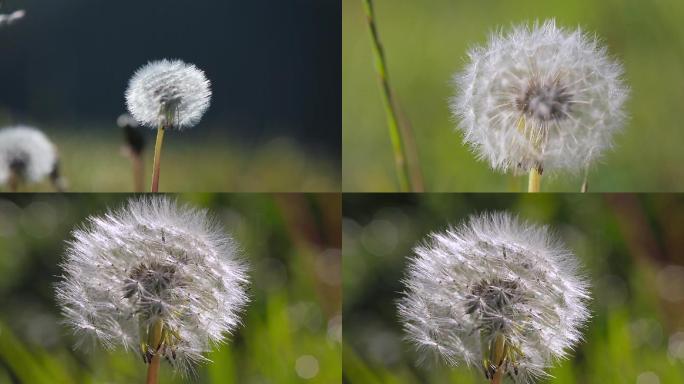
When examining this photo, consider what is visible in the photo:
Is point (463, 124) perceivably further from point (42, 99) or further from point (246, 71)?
point (42, 99)

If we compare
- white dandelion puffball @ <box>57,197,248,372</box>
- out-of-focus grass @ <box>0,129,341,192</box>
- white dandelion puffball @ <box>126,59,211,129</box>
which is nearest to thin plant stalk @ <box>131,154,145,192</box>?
out-of-focus grass @ <box>0,129,341,192</box>

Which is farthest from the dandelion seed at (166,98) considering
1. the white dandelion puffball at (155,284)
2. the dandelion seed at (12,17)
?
the dandelion seed at (12,17)

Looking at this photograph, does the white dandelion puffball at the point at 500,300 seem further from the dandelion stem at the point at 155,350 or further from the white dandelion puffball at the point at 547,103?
the dandelion stem at the point at 155,350

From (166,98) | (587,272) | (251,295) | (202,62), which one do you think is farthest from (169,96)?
(587,272)

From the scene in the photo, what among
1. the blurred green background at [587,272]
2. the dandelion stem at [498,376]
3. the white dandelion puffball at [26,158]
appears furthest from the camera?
the blurred green background at [587,272]

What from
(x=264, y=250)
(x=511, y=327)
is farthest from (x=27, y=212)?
(x=511, y=327)

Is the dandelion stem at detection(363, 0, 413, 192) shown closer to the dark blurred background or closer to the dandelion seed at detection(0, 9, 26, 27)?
the dark blurred background

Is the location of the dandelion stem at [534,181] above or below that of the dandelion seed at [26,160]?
below
